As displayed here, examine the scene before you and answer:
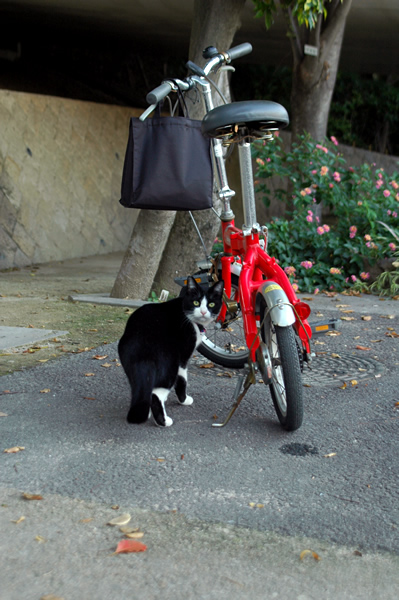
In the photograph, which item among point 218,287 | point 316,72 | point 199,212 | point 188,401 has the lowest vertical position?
point 188,401

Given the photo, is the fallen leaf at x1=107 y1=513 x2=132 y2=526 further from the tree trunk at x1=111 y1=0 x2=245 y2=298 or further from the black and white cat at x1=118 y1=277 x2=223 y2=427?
the tree trunk at x1=111 y1=0 x2=245 y2=298

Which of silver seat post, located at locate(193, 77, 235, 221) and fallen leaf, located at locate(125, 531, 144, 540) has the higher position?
silver seat post, located at locate(193, 77, 235, 221)

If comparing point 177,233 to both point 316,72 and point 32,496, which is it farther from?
point 316,72

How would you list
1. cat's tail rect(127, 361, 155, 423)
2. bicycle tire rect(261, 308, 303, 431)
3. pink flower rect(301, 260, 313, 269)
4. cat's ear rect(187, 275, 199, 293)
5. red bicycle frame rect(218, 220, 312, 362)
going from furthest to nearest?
pink flower rect(301, 260, 313, 269)
cat's ear rect(187, 275, 199, 293)
red bicycle frame rect(218, 220, 312, 362)
cat's tail rect(127, 361, 155, 423)
bicycle tire rect(261, 308, 303, 431)

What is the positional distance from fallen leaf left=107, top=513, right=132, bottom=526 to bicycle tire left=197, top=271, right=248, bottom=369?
1.93 metres

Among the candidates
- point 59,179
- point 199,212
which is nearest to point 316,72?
point 59,179

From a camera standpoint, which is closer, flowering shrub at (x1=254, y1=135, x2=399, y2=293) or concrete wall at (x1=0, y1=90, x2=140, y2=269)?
flowering shrub at (x1=254, y1=135, x2=399, y2=293)

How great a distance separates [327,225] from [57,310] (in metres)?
3.54

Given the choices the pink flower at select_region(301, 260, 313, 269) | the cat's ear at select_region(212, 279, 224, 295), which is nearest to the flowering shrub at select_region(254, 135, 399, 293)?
the pink flower at select_region(301, 260, 313, 269)

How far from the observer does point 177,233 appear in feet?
21.2

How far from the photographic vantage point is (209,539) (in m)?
2.21

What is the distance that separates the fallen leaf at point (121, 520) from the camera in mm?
2293

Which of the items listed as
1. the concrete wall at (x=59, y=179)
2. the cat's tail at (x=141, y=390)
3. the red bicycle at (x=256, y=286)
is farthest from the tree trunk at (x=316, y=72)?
the cat's tail at (x=141, y=390)

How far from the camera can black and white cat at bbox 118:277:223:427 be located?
3.12 metres
